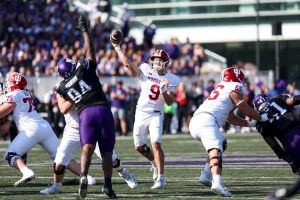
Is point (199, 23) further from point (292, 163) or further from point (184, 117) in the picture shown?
point (292, 163)

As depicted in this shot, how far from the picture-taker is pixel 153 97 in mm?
13570

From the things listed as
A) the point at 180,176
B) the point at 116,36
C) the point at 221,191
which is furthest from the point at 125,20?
the point at 221,191

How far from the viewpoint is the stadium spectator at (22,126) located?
41.9 ft

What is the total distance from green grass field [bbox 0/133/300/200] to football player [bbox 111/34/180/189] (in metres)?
0.55

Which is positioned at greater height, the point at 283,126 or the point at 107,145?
the point at 107,145

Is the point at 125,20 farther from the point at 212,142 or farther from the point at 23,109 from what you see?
the point at 212,142

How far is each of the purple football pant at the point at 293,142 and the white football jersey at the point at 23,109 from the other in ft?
10.7

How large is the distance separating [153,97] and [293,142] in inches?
90.8

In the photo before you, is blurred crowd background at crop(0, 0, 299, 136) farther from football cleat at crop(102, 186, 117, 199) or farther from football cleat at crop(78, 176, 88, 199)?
football cleat at crop(78, 176, 88, 199)

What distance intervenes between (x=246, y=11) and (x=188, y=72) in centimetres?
1294

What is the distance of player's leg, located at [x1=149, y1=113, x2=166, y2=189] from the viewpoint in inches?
499

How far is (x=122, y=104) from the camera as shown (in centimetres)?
2780

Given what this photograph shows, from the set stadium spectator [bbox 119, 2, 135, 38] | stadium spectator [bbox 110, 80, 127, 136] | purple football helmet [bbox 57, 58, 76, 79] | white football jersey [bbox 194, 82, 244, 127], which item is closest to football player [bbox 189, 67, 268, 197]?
white football jersey [bbox 194, 82, 244, 127]

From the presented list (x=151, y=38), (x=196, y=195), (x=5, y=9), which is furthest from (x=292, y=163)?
(x=151, y=38)
